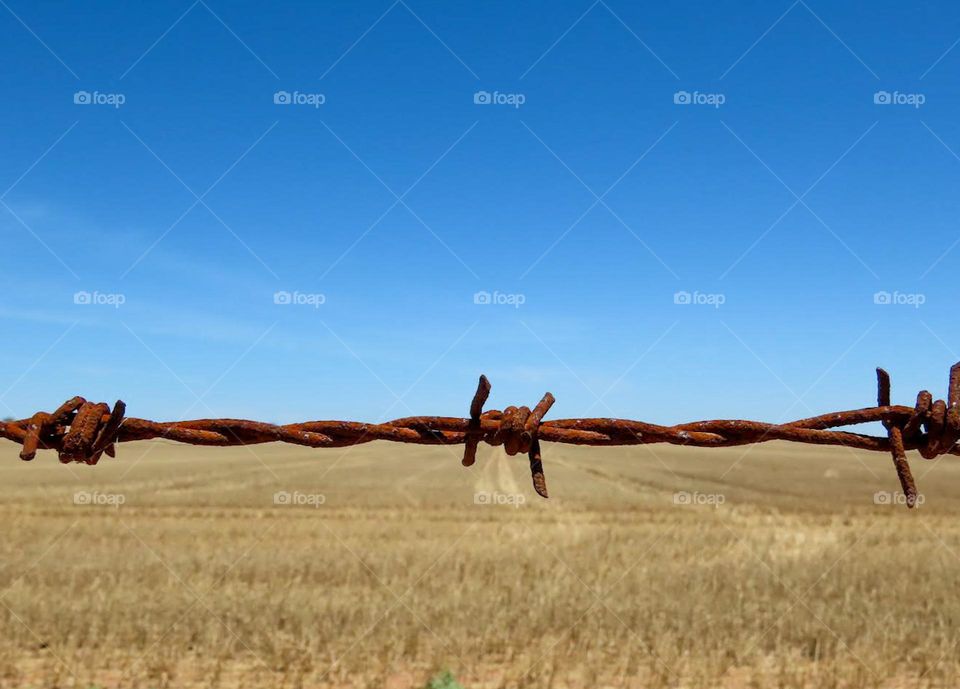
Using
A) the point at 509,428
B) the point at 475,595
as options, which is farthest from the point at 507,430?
the point at 475,595

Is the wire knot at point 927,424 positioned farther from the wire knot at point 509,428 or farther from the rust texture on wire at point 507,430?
the wire knot at point 509,428

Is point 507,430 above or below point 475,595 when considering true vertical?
above

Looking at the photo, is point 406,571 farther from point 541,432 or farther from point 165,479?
point 165,479

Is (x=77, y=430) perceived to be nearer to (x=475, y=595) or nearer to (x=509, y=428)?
(x=509, y=428)

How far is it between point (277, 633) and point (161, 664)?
6.65ft

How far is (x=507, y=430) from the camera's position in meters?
2.37

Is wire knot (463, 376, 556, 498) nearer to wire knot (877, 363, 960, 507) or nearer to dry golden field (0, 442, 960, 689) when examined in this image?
wire knot (877, 363, 960, 507)

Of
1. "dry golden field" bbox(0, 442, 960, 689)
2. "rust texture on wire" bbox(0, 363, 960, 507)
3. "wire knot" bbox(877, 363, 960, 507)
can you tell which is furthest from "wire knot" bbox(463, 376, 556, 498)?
"dry golden field" bbox(0, 442, 960, 689)

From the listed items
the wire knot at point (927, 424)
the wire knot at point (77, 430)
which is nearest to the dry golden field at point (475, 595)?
the wire knot at point (77, 430)

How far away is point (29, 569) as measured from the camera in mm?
17406

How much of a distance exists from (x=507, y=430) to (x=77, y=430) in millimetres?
1301

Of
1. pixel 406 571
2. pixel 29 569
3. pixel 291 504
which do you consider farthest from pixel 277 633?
pixel 291 504

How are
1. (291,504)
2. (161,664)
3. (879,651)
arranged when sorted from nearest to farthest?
(161,664)
(879,651)
(291,504)

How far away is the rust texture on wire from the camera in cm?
232
